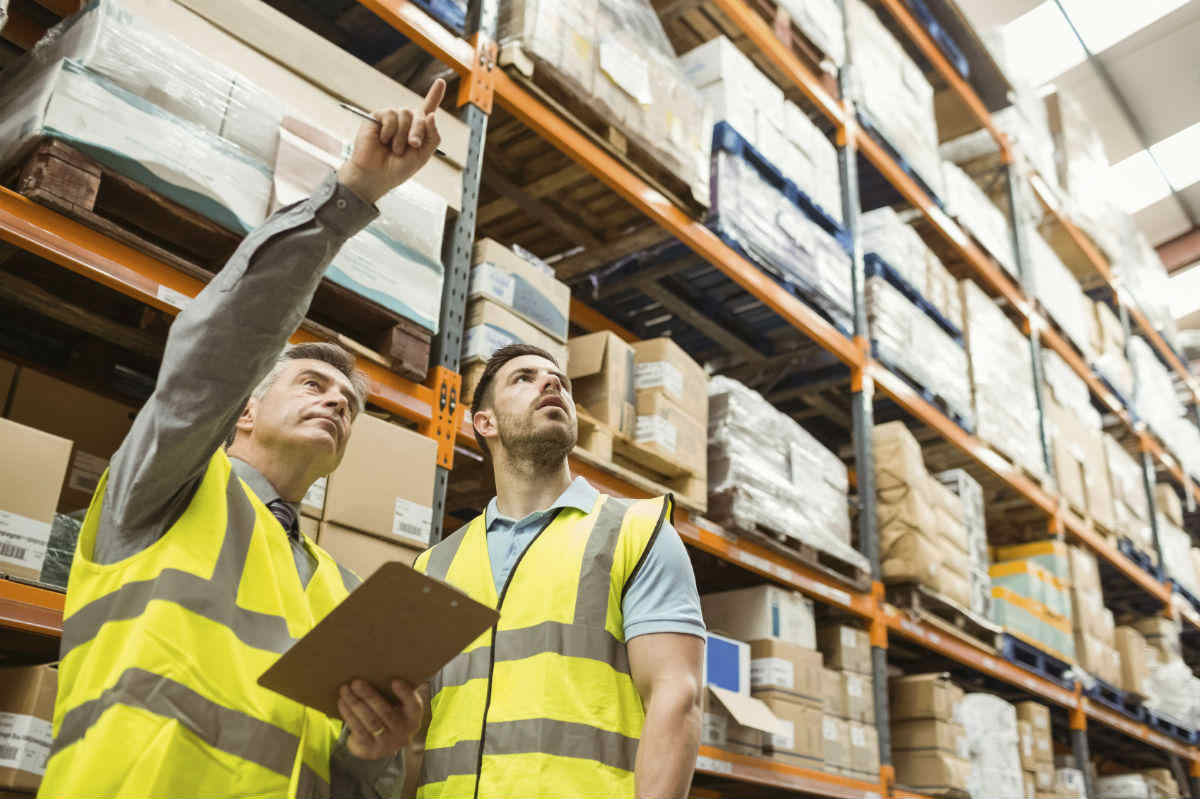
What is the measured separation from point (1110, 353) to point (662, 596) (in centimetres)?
877

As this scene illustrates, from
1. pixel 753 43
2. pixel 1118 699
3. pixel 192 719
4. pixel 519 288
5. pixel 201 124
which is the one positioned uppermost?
pixel 753 43

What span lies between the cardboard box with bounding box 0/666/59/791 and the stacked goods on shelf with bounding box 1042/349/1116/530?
7065 mm

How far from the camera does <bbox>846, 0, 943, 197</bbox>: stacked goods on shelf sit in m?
6.40

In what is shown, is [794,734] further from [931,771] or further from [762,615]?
[931,771]

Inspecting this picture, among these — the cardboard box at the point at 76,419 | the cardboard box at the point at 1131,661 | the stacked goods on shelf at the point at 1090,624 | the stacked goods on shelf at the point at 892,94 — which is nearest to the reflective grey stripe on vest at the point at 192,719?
the cardboard box at the point at 76,419

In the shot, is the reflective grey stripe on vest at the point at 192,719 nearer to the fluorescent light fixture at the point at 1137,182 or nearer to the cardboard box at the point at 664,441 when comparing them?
the cardboard box at the point at 664,441

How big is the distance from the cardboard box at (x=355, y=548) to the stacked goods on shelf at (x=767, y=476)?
2.01 m

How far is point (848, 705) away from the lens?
15.9 ft

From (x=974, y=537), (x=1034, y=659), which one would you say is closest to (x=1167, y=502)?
(x=1034, y=659)

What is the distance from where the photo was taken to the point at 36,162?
237cm

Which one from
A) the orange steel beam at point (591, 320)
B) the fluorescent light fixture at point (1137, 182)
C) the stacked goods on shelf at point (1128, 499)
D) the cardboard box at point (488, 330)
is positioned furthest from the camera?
the fluorescent light fixture at point (1137, 182)

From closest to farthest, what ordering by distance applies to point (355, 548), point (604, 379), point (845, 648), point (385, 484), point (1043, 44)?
point (355, 548), point (385, 484), point (604, 379), point (845, 648), point (1043, 44)

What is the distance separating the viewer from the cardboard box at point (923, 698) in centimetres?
537

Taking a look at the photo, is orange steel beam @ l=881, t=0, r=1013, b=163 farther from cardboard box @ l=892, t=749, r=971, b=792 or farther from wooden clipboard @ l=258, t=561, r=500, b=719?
wooden clipboard @ l=258, t=561, r=500, b=719
